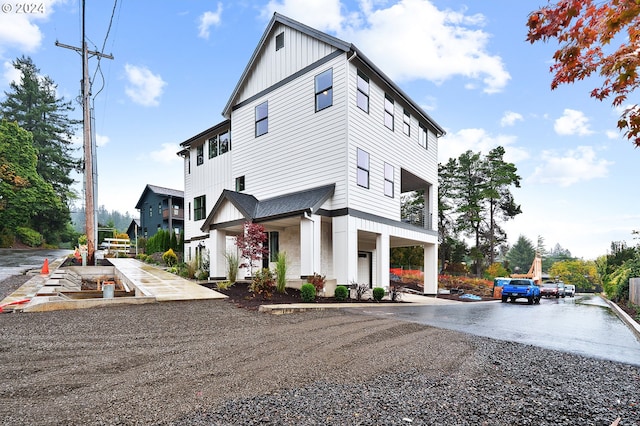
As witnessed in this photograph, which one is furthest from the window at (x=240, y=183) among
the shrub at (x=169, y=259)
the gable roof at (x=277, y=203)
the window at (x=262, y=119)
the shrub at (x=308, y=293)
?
the shrub at (x=308, y=293)

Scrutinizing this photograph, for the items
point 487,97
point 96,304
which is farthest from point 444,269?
point 96,304

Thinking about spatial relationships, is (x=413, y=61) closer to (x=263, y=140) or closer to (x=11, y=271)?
(x=263, y=140)

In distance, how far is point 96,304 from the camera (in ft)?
29.1

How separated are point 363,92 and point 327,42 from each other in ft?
7.68

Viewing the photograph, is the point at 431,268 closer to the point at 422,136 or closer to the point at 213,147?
the point at 422,136

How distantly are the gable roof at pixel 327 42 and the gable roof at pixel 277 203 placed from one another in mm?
5033

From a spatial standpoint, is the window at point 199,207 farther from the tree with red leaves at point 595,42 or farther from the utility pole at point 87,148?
the tree with red leaves at point 595,42

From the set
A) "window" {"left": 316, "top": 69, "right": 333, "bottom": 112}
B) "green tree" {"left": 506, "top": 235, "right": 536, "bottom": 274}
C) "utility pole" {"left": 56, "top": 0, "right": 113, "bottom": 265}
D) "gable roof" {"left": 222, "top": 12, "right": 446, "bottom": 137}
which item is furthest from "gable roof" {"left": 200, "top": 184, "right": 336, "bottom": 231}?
"green tree" {"left": 506, "top": 235, "right": 536, "bottom": 274}

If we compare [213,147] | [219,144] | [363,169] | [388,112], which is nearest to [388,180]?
[363,169]

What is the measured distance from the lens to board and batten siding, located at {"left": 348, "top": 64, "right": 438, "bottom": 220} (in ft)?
44.9

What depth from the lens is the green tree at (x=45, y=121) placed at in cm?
4200

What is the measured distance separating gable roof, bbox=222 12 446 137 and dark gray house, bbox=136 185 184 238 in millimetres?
19580

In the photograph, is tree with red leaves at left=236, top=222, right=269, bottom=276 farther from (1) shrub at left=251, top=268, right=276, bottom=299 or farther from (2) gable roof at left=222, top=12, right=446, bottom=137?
(2) gable roof at left=222, top=12, right=446, bottom=137

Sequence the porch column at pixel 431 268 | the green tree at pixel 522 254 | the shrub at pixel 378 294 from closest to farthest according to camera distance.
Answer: the shrub at pixel 378 294, the porch column at pixel 431 268, the green tree at pixel 522 254
